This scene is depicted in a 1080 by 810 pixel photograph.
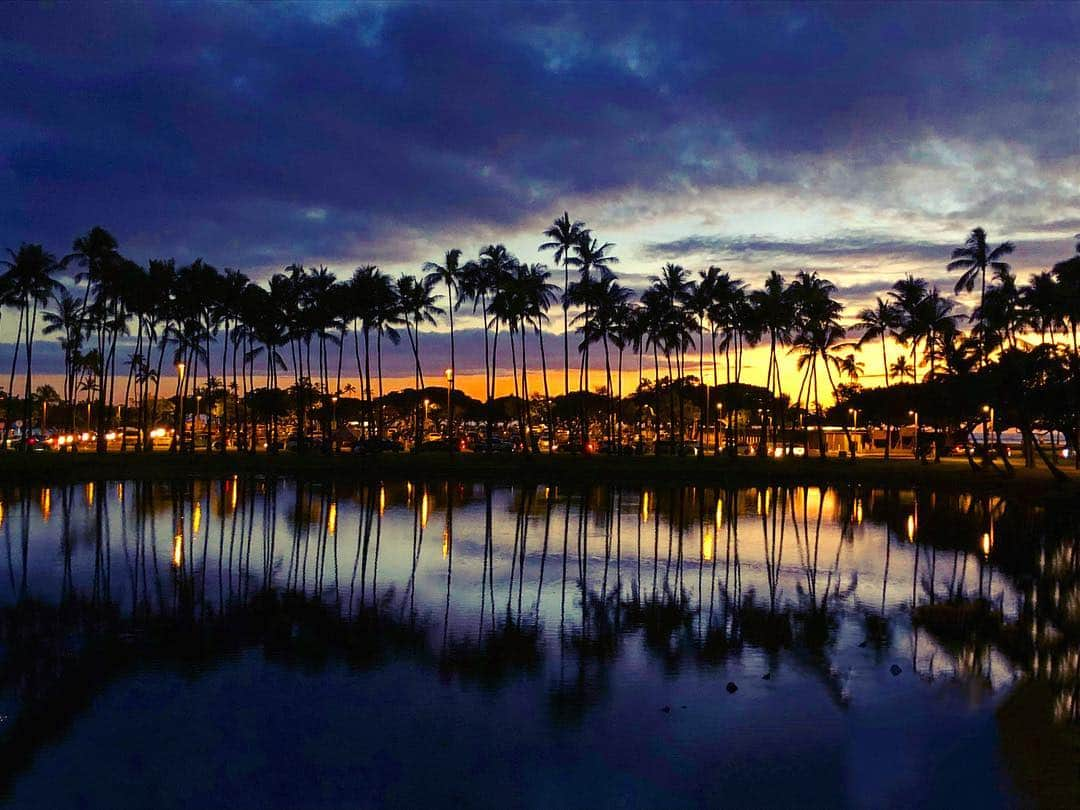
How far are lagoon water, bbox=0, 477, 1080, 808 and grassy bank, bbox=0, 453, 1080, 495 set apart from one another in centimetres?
2832

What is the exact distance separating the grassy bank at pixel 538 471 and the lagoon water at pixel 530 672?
92.9ft

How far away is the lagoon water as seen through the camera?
9578 mm

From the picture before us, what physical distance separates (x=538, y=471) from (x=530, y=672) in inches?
1856

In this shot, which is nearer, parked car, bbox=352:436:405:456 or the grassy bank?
the grassy bank

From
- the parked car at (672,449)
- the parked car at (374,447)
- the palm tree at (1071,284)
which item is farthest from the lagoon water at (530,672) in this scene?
the parked car at (672,449)

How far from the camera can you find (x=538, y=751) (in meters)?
10.3

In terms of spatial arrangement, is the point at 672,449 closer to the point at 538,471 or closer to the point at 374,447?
the point at 374,447

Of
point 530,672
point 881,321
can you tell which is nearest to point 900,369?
point 881,321

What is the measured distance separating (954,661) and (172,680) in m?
12.1

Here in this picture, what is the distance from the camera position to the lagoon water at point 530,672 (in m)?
9.58

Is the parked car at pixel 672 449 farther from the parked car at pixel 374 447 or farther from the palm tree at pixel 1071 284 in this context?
the palm tree at pixel 1071 284

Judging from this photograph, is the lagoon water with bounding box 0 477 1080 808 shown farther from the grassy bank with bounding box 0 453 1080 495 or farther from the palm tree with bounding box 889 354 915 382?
the palm tree with bounding box 889 354 915 382

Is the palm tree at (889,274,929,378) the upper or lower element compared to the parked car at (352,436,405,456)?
upper

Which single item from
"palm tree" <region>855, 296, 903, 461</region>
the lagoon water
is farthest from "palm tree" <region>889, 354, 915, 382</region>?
the lagoon water
